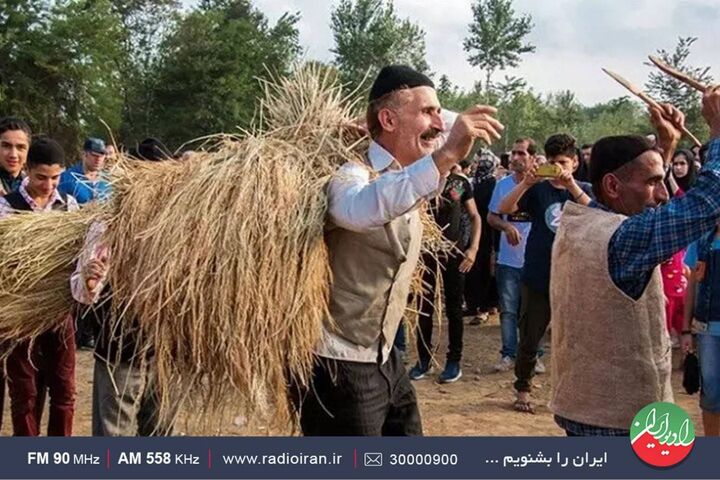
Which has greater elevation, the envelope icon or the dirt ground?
the envelope icon

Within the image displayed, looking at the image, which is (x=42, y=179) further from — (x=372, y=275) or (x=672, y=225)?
(x=672, y=225)

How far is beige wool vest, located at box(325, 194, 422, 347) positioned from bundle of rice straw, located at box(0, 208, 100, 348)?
123 centimetres

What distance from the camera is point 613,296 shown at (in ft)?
7.27

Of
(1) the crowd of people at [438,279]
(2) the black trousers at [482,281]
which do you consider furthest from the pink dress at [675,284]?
(1) the crowd of people at [438,279]

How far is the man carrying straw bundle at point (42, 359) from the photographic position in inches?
156

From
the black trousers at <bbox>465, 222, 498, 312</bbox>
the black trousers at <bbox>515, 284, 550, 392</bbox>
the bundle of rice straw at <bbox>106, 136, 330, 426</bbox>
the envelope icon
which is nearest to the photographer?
the bundle of rice straw at <bbox>106, 136, 330, 426</bbox>

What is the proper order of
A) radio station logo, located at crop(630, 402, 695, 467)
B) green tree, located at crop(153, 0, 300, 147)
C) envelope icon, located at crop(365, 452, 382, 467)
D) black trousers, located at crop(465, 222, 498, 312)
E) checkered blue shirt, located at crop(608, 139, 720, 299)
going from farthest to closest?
1. green tree, located at crop(153, 0, 300, 147)
2. black trousers, located at crop(465, 222, 498, 312)
3. envelope icon, located at crop(365, 452, 382, 467)
4. radio station logo, located at crop(630, 402, 695, 467)
5. checkered blue shirt, located at crop(608, 139, 720, 299)

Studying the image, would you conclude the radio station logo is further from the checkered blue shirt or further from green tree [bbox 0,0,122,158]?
green tree [bbox 0,0,122,158]

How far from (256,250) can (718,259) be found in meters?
2.62

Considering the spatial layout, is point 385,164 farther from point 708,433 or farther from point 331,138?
point 708,433

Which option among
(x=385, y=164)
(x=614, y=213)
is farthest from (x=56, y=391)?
(x=614, y=213)

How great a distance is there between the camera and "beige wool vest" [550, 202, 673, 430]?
223 centimetres

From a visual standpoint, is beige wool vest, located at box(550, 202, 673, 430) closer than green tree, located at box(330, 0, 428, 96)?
Yes

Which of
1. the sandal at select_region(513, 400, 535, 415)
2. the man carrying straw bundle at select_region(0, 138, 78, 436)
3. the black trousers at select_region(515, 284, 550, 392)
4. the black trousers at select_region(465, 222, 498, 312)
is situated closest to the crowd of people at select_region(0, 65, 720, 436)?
the man carrying straw bundle at select_region(0, 138, 78, 436)
